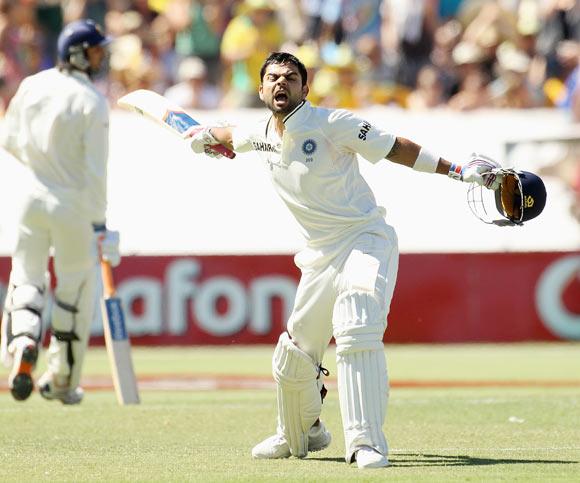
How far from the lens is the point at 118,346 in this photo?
9.67m

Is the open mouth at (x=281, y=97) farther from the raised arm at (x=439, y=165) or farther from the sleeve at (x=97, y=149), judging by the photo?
the sleeve at (x=97, y=149)

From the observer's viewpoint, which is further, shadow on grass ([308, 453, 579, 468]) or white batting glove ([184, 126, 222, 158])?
white batting glove ([184, 126, 222, 158])

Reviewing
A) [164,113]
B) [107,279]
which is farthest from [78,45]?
[164,113]

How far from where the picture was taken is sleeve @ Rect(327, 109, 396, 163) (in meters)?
6.45

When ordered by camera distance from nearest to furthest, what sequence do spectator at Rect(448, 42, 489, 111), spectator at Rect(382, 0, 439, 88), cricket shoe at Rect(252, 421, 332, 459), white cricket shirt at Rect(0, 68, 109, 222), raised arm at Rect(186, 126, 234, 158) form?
1. cricket shoe at Rect(252, 421, 332, 459)
2. raised arm at Rect(186, 126, 234, 158)
3. white cricket shirt at Rect(0, 68, 109, 222)
4. spectator at Rect(448, 42, 489, 111)
5. spectator at Rect(382, 0, 439, 88)

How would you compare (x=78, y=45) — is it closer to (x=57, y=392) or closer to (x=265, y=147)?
(x=57, y=392)

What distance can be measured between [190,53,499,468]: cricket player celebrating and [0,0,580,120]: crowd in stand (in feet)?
28.1

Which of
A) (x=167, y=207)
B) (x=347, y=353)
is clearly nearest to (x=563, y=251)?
(x=167, y=207)

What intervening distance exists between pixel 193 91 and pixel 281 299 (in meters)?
2.34

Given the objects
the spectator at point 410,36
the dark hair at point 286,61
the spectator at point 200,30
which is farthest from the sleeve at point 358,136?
the spectator at point 200,30

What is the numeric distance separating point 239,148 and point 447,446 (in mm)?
1760

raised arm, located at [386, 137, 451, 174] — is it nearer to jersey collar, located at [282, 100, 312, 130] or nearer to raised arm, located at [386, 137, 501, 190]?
raised arm, located at [386, 137, 501, 190]

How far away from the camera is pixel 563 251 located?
14367 millimetres

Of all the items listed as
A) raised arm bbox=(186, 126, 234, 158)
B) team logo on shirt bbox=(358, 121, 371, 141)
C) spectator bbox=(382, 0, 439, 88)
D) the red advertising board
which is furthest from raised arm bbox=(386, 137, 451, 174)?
spectator bbox=(382, 0, 439, 88)
